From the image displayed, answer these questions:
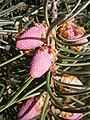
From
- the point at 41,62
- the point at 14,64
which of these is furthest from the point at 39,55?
the point at 14,64

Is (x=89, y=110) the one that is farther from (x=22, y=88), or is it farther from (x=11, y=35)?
(x=11, y=35)

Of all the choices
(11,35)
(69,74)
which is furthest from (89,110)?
(11,35)

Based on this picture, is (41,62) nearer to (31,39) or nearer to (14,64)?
(31,39)

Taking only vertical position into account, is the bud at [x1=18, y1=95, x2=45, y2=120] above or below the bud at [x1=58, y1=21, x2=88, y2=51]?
below

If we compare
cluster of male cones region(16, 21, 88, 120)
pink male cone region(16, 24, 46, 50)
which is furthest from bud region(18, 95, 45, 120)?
pink male cone region(16, 24, 46, 50)

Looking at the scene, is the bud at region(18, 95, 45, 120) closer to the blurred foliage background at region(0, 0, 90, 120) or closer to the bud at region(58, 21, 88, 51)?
the blurred foliage background at region(0, 0, 90, 120)

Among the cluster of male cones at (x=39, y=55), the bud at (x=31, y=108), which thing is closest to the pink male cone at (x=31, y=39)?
the cluster of male cones at (x=39, y=55)
